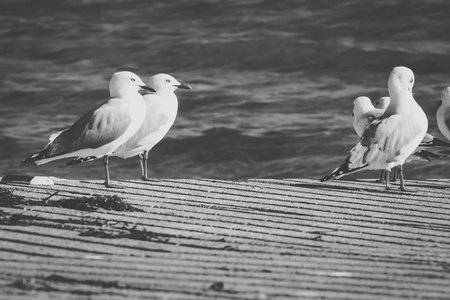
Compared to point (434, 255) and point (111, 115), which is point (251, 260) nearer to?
point (434, 255)

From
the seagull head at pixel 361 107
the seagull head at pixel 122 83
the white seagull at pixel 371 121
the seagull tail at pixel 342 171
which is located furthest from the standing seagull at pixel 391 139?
the seagull head at pixel 122 83

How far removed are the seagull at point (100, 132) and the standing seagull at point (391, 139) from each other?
1723 mm

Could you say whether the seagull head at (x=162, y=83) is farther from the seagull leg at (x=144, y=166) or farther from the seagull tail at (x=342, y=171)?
the seagull tail at (x=342, y=171)

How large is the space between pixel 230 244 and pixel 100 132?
240 centimetres

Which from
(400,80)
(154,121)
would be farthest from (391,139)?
(154,121)

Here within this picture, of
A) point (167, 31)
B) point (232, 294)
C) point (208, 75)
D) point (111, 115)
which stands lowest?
point (232, 294)

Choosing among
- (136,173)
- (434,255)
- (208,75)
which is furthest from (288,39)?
(434,255)

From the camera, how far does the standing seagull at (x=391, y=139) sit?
822 centimetres

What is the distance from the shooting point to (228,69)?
760 inches

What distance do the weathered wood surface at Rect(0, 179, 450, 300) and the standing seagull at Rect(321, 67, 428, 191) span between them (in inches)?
9.1

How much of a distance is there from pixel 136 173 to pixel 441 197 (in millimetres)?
7847

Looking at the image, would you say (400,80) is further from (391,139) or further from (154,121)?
(154,121)

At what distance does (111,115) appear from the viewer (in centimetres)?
817

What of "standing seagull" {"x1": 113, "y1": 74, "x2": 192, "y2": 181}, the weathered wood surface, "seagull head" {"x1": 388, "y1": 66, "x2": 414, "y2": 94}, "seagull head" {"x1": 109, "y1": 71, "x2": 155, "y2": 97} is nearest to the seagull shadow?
the weathered wood surface
